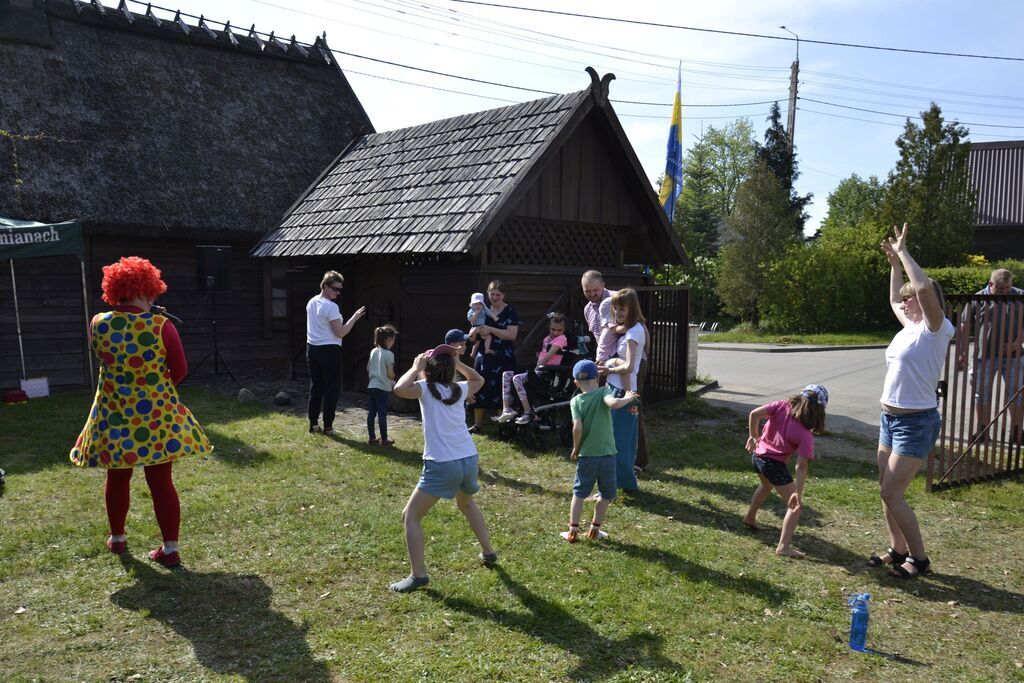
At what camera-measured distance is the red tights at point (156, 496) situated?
5074 millimetres

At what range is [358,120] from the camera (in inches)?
723

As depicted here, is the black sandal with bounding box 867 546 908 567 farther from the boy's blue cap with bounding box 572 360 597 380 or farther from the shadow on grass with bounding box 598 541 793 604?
the boy's blue cap with bounding box 572 360 597 380

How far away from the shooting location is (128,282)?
16.5ft

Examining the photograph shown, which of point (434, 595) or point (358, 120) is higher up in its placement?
point (358, 120)

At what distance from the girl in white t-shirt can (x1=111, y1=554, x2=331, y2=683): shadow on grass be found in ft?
2.69

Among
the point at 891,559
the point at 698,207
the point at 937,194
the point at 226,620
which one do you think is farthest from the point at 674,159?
the point at 698,207

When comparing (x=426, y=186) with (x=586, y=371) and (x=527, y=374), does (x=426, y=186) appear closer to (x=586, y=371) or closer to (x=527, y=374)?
(x=527, y=374)

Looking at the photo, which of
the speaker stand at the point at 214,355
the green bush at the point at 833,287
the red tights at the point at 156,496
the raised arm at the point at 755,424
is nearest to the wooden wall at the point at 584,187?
the raised arm at the point at 755,424

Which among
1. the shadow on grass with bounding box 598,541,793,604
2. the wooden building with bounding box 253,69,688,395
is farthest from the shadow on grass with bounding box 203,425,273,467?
the shadow on grass with bounding box 598,541,793,604

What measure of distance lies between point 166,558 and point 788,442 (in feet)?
14.3

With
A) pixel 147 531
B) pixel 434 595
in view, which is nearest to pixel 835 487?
pixel 434 595

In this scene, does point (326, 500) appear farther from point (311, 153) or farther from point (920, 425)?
point (311, 153)

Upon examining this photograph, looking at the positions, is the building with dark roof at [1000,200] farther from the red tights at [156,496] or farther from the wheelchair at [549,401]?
the red tights at [156,496]

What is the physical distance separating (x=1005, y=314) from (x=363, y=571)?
6.02m
